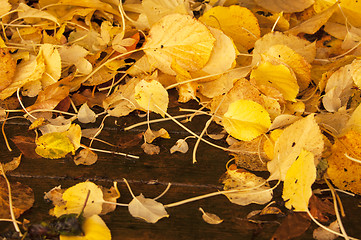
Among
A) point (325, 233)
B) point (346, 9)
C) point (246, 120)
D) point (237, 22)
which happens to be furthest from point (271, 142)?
point (346, 9)

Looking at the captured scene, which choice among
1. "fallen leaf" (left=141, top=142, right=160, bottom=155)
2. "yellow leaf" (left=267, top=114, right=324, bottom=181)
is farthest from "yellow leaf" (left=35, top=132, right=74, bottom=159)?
"yellow leaf" (left=267, top=114, right=324, bottom=181)

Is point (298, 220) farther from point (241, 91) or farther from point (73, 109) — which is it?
point (73, 109)

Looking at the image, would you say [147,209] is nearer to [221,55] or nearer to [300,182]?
[300,182]

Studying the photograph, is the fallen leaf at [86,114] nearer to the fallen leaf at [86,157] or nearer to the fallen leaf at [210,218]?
the fallen leaf at [86,157]

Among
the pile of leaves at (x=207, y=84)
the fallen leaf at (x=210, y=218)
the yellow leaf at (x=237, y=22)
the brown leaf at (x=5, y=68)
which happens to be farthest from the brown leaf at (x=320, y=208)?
the brown leaf at (x=5, y=68)

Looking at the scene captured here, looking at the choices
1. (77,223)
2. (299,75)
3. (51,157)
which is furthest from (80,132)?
(299,75)
